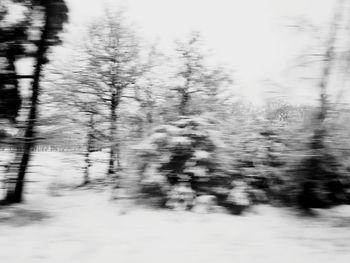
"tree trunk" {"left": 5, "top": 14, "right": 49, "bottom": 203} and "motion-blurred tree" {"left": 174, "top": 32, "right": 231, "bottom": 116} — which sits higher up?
"motion-blurred tree" {"left": 174, "top": 32, "right": 231, "bottom": 116}

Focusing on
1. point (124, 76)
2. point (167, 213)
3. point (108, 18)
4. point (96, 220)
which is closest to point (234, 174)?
point (167, 213)

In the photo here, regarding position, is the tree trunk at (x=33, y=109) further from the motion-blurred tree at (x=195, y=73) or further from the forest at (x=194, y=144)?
the motion-blurred tree at (x=195, y=73)

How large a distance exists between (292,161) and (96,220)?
5146mm

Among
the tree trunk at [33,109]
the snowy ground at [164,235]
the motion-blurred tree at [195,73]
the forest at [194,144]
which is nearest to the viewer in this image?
the snowy ground at [164,235]

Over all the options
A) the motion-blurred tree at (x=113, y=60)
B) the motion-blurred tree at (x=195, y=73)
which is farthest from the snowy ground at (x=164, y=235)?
the motion-blurred tree at (x=195, y=73)

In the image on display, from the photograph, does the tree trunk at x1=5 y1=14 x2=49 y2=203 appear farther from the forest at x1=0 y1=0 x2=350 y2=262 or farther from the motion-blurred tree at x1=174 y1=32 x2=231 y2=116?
the motion-blurred tree at x1=174 y1=32 x2=231 y2=116

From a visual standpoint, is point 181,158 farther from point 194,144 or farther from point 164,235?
point 164,235

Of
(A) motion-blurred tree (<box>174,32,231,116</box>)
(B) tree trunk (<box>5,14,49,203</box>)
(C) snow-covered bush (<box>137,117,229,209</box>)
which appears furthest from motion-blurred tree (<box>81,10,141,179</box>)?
(C) snow-covered bush (<box>137,117,229,209</box>)

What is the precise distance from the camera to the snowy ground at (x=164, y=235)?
18.5 feet

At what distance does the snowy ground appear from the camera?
18.5 feet

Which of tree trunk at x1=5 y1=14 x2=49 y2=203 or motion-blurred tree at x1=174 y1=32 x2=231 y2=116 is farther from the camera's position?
motion-blurred tree at x1=174 y1=32 x2=231 y2=116

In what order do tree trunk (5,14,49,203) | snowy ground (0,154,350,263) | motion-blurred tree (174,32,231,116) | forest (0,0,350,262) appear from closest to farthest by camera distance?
snowy ground (0,154,350,263) < forest (0,0,350,262) < tree trunk (5,14,49,203) < motion-blurred tree (174,32,231,116)

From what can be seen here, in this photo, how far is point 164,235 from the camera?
691 centimetres

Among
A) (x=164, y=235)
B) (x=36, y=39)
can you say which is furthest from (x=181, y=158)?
(x=36, y=39)
